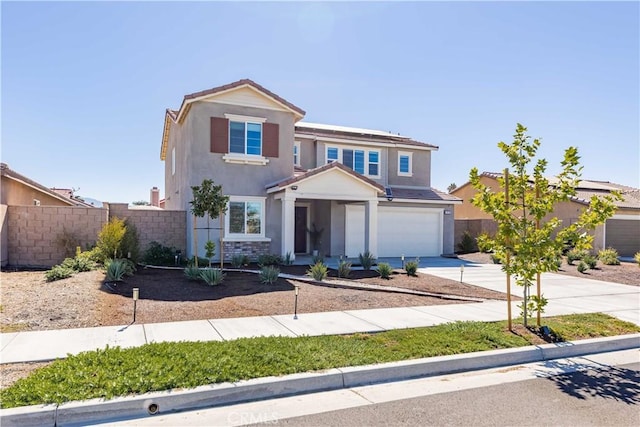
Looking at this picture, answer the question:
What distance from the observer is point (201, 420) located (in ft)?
15.1

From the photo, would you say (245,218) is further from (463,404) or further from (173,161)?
(463,404)

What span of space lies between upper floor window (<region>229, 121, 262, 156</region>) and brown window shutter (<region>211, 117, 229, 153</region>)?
236mm

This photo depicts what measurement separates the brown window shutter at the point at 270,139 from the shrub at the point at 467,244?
520 inches

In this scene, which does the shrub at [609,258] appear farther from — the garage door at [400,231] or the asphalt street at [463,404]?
the asphalt street at [463,404]

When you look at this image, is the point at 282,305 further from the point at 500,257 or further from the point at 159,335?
the point at 500,257

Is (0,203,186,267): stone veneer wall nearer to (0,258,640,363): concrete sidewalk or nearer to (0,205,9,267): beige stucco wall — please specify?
(0,205,9,267): beige stucco wall

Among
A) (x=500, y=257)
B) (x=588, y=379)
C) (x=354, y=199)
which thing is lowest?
(x=588, y=379)

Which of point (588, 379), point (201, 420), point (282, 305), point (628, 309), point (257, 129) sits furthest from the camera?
point (257, 129)

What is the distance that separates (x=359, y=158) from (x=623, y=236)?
16.3 m

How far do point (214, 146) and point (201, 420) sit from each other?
535 inches

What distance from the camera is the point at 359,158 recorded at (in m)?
22.3

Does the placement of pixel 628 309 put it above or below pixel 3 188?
below

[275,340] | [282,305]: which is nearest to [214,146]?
[282,305]

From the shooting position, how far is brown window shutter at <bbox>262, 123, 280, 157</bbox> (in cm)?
1780
